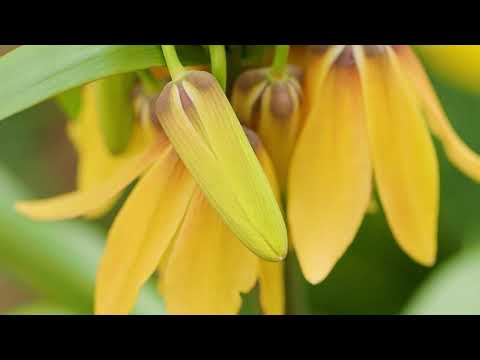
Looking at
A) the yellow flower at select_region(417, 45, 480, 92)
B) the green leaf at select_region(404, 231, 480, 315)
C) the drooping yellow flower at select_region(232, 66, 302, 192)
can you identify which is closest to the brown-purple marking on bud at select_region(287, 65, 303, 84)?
the drooping yellow flower at select_region(232, 66, 302, 192)

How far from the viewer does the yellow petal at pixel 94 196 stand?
865 millimetres

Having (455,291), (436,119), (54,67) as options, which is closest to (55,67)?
(54,67)

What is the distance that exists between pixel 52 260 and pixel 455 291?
49cm

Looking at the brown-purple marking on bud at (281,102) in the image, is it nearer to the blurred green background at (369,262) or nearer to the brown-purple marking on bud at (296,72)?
the brown-purple marking on bud at (296,72)

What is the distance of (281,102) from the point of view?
2.95 ft

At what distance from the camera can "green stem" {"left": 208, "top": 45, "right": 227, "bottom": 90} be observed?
80cm

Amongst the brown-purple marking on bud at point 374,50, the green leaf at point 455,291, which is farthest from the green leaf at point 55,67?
the green leaf at point 455,291

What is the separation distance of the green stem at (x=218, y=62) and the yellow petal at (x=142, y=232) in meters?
0.08

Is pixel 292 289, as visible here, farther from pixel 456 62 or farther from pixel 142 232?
pixel 456 62

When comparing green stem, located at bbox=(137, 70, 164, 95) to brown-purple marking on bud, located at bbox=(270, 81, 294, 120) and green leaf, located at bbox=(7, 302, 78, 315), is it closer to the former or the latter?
brown-purple marking on bud, located at bbox=(270, 81, 294, 120)

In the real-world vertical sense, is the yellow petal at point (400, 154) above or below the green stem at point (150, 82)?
below
